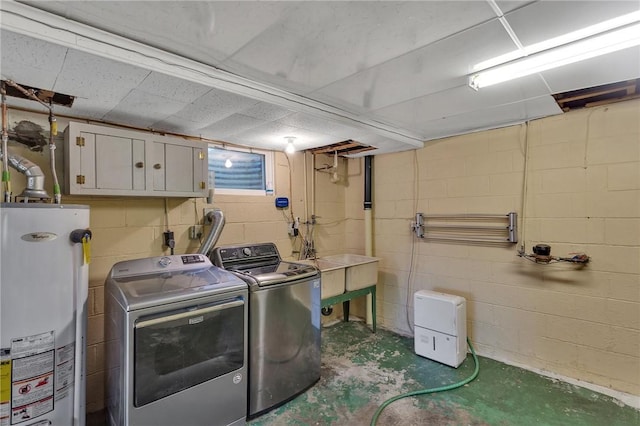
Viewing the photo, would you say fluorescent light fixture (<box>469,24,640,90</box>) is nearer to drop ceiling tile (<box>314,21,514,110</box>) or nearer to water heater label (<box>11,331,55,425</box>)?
drop ceiling tile (<box>314,21,514,110</box>)

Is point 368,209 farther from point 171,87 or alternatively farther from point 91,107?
point 91,107

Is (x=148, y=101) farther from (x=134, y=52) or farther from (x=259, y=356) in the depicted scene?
(x=259, y=356)

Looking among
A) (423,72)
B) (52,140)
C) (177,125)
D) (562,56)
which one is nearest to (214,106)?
(177,125)

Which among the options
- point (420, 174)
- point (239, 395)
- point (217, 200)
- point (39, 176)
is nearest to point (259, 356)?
point (239, 395)

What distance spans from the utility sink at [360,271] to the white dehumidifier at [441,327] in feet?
2.06

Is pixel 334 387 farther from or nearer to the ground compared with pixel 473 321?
nearer to the ground

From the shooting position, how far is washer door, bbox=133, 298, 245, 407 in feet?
5.77

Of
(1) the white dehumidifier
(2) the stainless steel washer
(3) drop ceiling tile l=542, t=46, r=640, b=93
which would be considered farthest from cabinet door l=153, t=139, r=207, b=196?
(3) drop ceiling tile l=542, t=46, r=640, b=93

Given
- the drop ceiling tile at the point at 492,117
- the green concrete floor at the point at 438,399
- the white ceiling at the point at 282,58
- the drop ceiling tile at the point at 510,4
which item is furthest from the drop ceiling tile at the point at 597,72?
the green concrete floor at the point at 438,399

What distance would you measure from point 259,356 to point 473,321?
2208 mm

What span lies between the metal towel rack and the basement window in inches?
70.9

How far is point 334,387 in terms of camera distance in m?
2.57

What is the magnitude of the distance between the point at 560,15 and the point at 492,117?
4.77 feet

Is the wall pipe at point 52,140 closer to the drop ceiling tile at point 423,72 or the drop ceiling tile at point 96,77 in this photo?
the drop ceiling tile at point 96,77
